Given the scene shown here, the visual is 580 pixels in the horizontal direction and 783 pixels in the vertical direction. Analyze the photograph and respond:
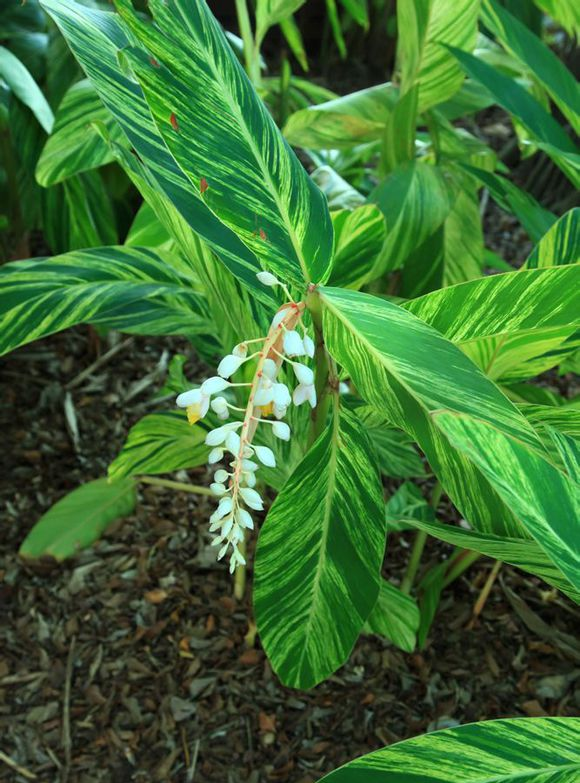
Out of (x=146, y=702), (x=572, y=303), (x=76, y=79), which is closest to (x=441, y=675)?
(x=146, y=702)

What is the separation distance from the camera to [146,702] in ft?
3.20

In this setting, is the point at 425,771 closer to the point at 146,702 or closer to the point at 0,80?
the point at 146,702

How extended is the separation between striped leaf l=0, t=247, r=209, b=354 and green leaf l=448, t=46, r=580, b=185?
0.37 metres

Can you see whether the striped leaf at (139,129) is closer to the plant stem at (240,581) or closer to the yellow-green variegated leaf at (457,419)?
the yellow-green variegated leaf at (457,419)

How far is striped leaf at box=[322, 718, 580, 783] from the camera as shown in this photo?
489mm

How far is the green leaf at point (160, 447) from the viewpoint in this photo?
845 mm

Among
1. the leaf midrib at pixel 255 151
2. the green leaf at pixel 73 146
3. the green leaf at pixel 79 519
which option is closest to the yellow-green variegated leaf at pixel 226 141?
the leaf midrib at pixel 255 151

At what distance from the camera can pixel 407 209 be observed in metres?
0.91

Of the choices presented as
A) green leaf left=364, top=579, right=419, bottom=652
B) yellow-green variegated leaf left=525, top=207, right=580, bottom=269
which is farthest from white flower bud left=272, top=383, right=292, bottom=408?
green leaf left=364, top=579, right=419, bottom=652

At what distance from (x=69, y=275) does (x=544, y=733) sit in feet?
1.82

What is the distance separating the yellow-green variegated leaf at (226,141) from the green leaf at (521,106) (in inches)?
15.2

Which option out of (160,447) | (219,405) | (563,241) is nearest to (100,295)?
(160,447)

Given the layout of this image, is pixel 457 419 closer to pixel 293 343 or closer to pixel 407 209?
pixel 293 343

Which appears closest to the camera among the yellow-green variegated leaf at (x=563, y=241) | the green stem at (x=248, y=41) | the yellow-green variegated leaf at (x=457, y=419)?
the yellow-green variegated leaf at (x=457, y=419)
